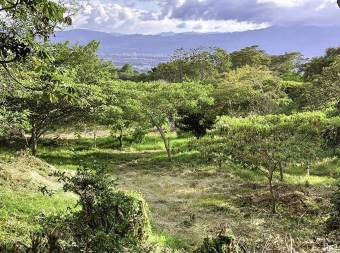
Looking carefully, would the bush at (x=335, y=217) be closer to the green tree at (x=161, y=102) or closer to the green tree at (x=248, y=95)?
the green tree at (x=161, y=102)

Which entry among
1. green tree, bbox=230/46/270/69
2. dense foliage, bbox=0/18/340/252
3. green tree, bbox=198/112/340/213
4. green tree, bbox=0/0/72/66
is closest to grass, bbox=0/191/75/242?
dense foliage, bbox=0/18/340/252

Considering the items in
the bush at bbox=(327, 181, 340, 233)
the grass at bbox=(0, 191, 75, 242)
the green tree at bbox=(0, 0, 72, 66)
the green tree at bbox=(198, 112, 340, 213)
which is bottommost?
the bush at bbox=(327, 181, 340, 233)

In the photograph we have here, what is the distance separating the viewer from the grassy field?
58.3ft

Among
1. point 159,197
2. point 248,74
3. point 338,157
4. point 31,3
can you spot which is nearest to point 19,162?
point 159,197

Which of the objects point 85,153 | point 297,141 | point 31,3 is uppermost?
point 31,3

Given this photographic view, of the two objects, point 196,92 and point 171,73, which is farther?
point 171,73

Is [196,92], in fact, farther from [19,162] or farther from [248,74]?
[19,162]

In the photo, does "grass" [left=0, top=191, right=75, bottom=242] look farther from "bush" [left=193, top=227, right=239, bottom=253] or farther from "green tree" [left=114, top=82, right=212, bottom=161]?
"green tree" [left=114, top=82, right=212, bottom=161]

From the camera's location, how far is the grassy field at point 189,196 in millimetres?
17781

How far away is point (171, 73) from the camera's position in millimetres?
103625

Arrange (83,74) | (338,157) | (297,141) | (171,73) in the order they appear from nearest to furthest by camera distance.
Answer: (297,141) → (338,157) → (83,74) → (171,73)

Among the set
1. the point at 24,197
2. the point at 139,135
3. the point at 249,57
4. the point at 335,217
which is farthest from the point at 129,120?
the point at 249,57

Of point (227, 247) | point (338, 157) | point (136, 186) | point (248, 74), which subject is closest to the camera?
point (227, 247)

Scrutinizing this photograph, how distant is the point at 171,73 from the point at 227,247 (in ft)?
309
